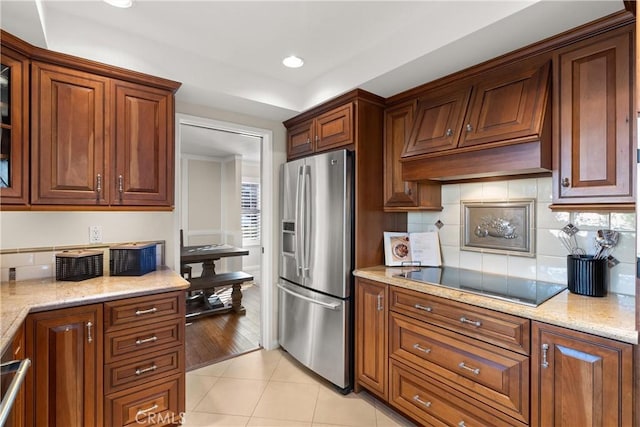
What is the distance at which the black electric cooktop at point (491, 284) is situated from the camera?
1.64 m

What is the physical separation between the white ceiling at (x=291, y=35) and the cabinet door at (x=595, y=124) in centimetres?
20

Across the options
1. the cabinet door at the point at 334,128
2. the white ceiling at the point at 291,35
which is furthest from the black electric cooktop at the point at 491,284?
the white ceiling at the point at 291,35

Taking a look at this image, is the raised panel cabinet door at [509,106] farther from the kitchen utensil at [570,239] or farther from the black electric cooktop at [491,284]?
the black electric cooktop at [491,284]

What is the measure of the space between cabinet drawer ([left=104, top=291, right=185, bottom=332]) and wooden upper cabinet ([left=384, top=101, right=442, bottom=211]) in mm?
1677

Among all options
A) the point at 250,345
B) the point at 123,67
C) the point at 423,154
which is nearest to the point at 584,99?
the point at 423,154

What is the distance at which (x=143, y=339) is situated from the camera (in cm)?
180

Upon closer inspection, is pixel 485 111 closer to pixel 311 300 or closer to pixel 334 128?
pixel 334 128

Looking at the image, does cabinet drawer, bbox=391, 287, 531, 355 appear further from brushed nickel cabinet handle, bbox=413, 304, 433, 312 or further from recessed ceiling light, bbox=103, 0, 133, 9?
recessed ceiling light, bbox=103, 0, 133, 9

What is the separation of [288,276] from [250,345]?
923 mm

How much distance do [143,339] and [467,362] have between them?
183 centimetres

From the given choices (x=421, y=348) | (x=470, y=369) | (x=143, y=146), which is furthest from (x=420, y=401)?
(x=143, y=146)

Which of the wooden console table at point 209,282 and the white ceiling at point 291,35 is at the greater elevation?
the white ceiling at point 291,35

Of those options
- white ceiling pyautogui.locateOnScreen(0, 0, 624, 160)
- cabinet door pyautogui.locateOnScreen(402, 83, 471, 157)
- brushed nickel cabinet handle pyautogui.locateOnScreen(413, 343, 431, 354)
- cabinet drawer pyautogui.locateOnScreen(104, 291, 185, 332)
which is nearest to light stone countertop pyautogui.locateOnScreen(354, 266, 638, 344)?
brushed nickel cabinet handle pyautogui.locateOnScreen(413, 343, 431, 354)

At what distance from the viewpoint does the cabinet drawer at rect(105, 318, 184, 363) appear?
1708mm
